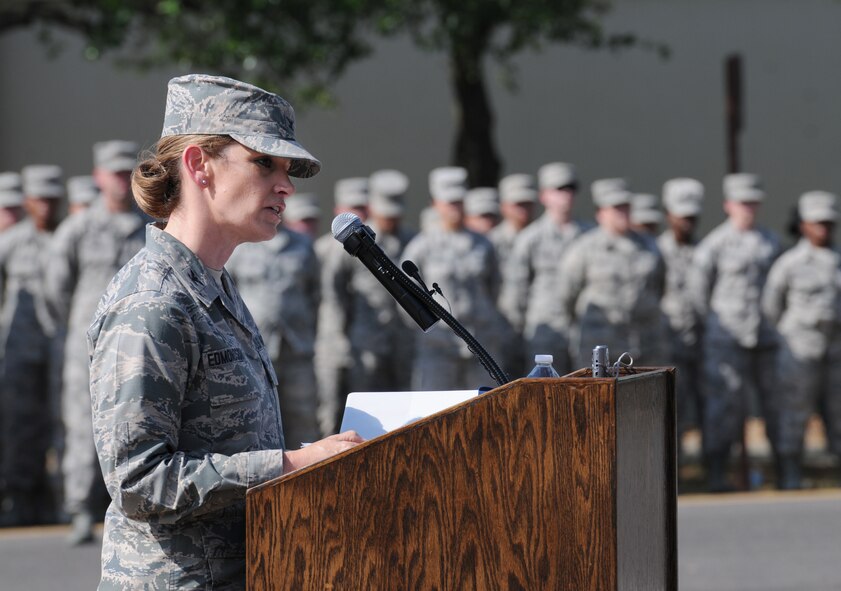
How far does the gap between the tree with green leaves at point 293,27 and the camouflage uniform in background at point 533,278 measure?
6.76 feet

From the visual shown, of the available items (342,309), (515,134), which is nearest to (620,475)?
(342,309)

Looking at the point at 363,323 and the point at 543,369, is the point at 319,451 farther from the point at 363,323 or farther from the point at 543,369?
the point at 363,323

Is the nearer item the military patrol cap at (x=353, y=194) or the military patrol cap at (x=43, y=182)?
the military patrol cap at (x=43, y=182)

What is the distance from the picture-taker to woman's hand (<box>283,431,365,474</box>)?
228cm

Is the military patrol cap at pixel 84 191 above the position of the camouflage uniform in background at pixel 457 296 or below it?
above

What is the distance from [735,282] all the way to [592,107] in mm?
5792

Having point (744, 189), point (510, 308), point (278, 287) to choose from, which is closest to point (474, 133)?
point (510, 308)

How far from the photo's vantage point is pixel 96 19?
13.1m

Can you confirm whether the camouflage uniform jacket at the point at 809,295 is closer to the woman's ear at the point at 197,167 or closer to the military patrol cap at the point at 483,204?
the military patrol cap at the point at 483,204

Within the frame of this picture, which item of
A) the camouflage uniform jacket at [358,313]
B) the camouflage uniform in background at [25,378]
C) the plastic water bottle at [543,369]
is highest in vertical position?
the camouflage uniform jacket at [358,313]

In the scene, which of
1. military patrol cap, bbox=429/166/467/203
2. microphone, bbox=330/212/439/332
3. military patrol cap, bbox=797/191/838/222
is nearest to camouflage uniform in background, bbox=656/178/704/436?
military patrol cap, bbox=797/191/838/222

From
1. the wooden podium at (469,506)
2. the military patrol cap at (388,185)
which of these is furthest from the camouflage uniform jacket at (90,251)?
the wooden podium at (469,506)

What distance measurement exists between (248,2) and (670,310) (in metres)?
4.18

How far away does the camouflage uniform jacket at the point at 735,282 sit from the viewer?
1066 centimetres
